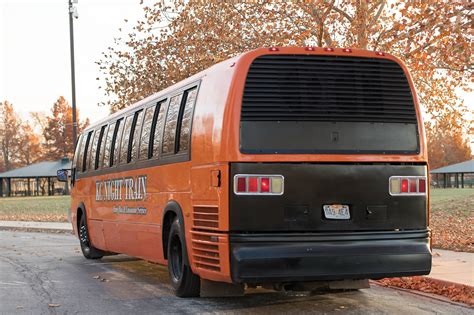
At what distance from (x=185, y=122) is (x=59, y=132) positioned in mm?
102430

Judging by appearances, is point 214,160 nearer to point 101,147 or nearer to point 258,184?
point 258,184

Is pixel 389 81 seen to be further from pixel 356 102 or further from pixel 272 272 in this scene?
pixel 272 272

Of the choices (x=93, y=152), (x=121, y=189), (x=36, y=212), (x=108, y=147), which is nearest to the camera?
(x=121, y=189)

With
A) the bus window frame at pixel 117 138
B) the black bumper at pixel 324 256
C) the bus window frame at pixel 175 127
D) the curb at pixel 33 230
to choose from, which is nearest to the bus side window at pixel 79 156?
the bus window frame at pixel 117 138

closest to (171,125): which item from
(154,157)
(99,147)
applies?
(154,157)

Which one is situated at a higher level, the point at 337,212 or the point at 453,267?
the point at 337,212

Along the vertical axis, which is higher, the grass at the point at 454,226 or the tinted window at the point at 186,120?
the tinted window at the point at 186,120

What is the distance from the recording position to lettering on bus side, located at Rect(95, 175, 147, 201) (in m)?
11.2

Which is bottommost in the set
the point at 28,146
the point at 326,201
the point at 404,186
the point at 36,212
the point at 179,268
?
the point at 36,212

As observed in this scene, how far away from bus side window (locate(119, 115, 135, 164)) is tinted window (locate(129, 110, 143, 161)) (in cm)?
25

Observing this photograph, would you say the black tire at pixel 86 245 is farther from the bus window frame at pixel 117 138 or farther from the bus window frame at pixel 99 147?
the bus window frame at pixel 117 138

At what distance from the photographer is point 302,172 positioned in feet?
26.1

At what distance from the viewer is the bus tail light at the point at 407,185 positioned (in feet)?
27.3

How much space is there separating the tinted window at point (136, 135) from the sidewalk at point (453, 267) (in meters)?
4.89
